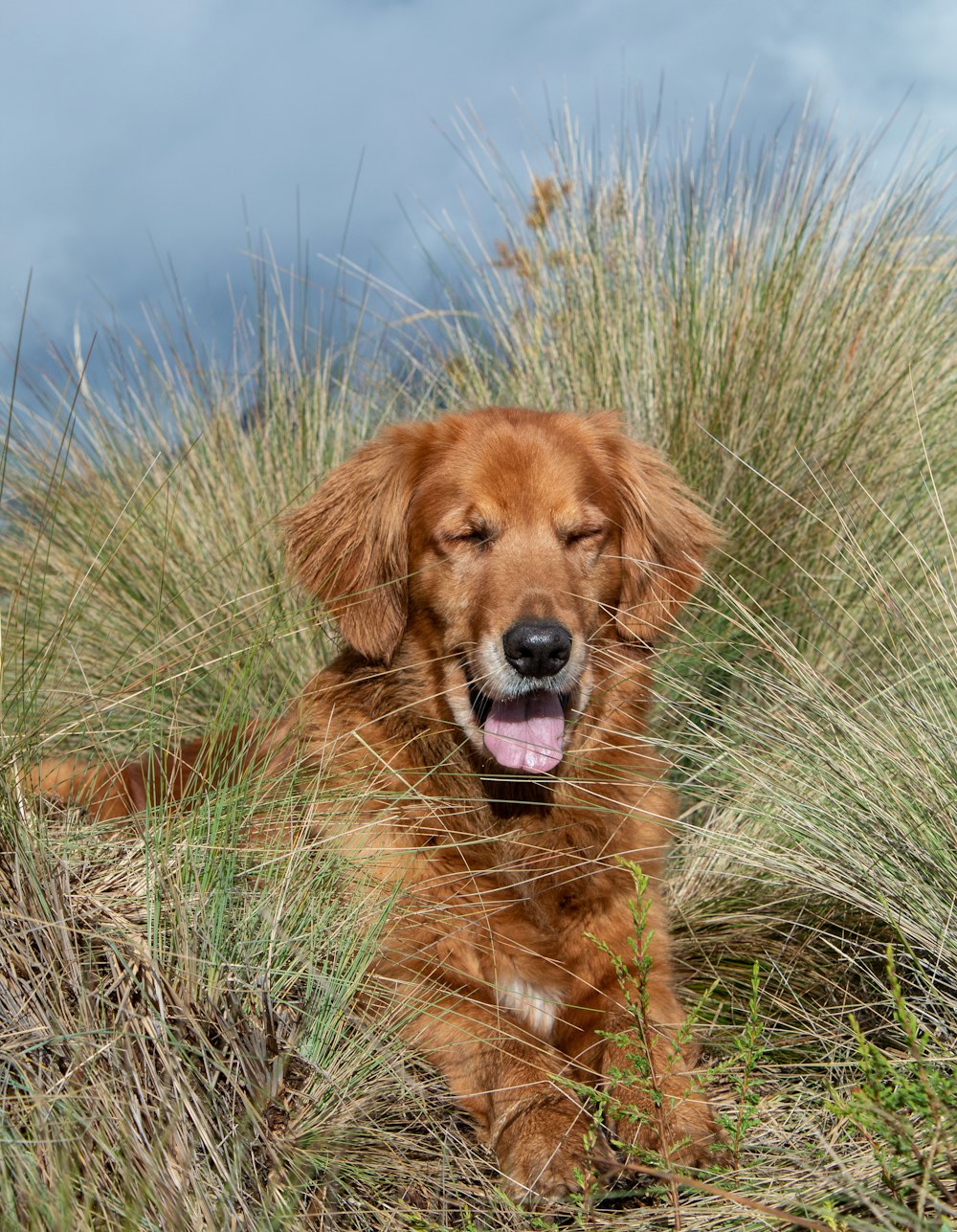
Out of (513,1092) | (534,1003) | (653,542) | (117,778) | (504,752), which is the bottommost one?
(534,1003)

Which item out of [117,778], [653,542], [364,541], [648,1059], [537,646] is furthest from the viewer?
[653,542]

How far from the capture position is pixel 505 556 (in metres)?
2.93

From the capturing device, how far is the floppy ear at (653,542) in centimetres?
317

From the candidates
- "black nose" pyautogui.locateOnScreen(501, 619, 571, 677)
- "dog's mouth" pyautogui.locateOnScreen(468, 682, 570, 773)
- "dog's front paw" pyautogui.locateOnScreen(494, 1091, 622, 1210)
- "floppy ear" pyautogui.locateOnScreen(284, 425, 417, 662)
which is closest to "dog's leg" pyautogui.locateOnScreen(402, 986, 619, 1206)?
"dog's front paw" pyautogui.locateOnScreen(494, 1091, 622, 1210)

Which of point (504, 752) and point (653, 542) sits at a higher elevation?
point (653, 542)

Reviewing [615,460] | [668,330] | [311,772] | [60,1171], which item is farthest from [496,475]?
[668,330]

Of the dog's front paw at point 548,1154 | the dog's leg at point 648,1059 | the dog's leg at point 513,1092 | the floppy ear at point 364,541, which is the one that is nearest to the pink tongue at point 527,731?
the floppy ear at point 364,541

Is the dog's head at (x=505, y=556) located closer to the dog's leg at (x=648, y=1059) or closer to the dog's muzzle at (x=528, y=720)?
the dog's muzzle at (x=528, y=720)

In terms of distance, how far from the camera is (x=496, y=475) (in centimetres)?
306

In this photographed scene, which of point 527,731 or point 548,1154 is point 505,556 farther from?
point 548,1154

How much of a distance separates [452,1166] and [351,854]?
0.64 metres

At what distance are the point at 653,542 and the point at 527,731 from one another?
811 millimetres

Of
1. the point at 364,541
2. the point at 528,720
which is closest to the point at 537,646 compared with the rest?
the point at 528,720

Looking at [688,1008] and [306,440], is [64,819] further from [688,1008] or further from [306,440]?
[306,440]
